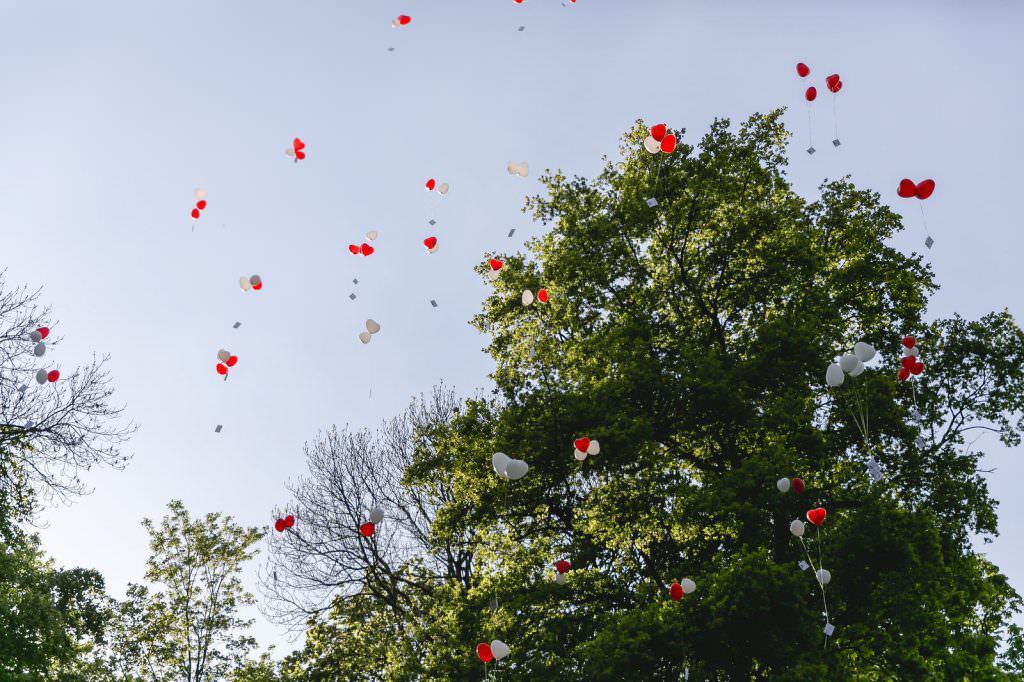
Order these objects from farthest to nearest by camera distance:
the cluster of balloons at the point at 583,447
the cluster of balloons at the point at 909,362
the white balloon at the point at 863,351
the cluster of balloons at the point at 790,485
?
the cluster of balloons at the point at 909,362 → the cluster of balloons at the point at 583,447 → the cluster of balloons at the point at 790,485 → the white balloon at the point at 863,351

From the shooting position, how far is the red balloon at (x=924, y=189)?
821 centimetres

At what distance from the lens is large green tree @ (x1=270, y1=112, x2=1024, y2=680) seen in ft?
31.1

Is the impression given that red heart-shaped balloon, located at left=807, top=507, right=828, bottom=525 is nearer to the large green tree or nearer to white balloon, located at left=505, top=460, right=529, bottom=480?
the large green tree

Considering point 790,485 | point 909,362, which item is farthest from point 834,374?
point 909,362

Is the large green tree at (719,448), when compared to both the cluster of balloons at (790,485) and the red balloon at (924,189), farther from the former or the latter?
the red balloon at (924,189)

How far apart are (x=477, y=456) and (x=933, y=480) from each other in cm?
776

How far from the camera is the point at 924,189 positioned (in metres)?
8.27

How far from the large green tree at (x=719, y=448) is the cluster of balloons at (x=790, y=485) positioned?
0.19m

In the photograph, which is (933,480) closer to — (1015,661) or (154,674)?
(1015,661)

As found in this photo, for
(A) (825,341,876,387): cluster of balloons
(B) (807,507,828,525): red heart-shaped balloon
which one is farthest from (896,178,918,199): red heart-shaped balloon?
(B) (807,507,828,525): red heart-shaped balloon

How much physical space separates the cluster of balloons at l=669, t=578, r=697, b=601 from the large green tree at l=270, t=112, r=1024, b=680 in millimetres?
125

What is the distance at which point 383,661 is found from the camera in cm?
1578

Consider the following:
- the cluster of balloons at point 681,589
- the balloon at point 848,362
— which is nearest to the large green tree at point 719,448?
the cluster of balloons at point 681,589

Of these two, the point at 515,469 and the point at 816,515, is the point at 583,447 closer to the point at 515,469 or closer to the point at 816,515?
the point at 515,469
